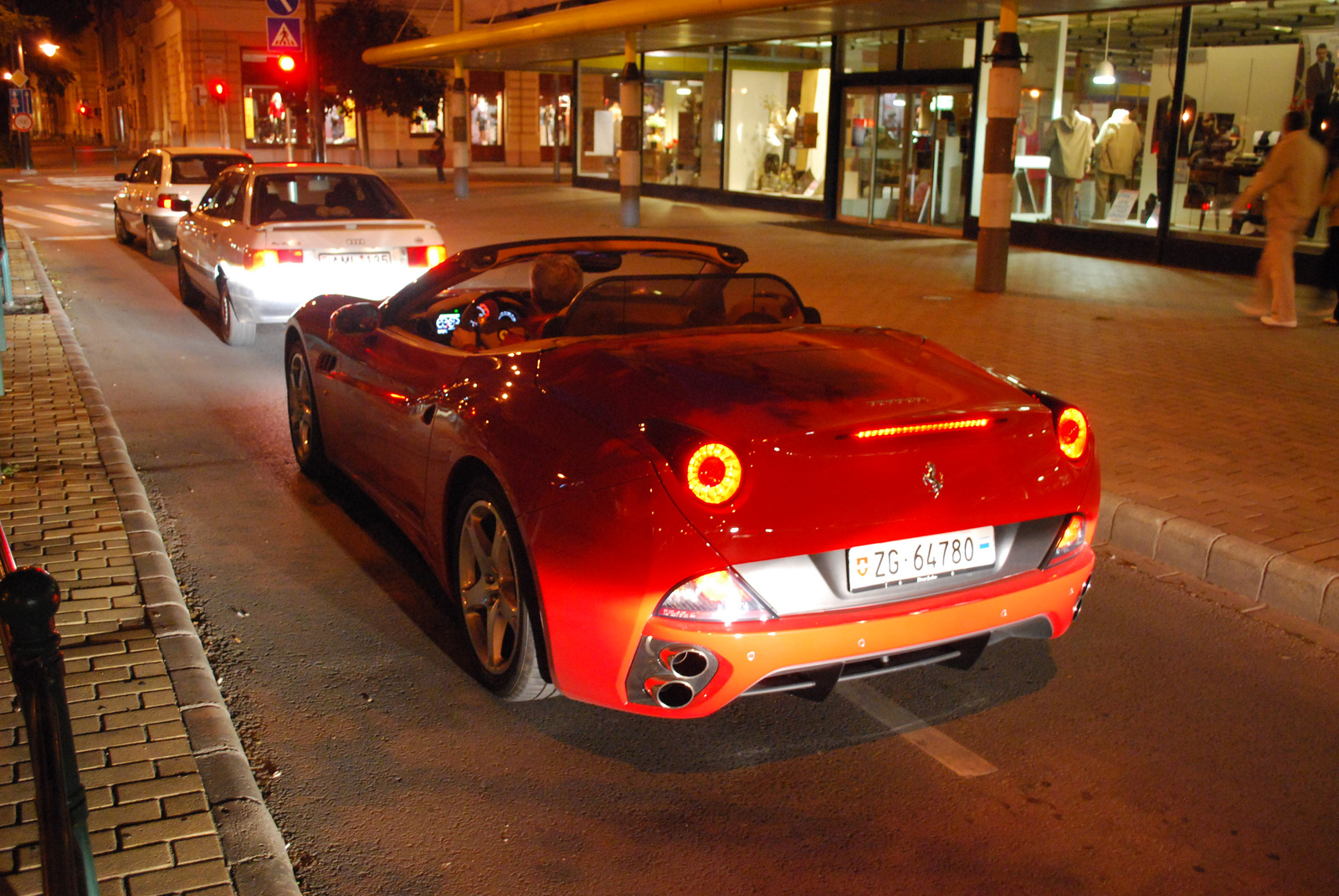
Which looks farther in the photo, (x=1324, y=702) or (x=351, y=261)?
(x=351, y=261)

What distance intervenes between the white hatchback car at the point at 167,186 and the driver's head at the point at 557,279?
1203cm

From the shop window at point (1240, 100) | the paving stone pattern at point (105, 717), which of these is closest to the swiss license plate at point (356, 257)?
the paving stone pattern at point (105, 717)

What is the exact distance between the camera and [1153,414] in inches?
297

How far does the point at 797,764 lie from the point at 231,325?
27.0ft

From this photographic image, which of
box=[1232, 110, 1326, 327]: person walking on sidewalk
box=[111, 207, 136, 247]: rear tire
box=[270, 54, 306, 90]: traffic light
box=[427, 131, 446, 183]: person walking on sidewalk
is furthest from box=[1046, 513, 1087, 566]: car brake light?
box=[427, 131, 446, 183]: person walking on sidewalk

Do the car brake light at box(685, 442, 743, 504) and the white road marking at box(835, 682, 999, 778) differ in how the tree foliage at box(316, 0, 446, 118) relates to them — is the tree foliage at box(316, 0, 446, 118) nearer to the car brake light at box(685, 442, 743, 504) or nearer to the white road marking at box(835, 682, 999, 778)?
the white road marking at box(835, 682, 999, 778)

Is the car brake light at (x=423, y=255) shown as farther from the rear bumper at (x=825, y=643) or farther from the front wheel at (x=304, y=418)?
the rear bumper at (x=825, y=643)

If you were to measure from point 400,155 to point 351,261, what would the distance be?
4751cm

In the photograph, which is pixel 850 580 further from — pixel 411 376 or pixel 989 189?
pixel 989 189

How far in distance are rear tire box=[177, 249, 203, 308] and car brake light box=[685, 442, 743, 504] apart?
1044 centimetres

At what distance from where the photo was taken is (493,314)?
5.15 meters

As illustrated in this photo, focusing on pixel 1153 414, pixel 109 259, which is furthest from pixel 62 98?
pixel 1153 414

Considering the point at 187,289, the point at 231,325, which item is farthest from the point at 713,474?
the point at 187,289

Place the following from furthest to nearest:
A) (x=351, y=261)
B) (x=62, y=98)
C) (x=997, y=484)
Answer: (x=62, y=98) < (x=351, y=261) < (x=997, y=484)
